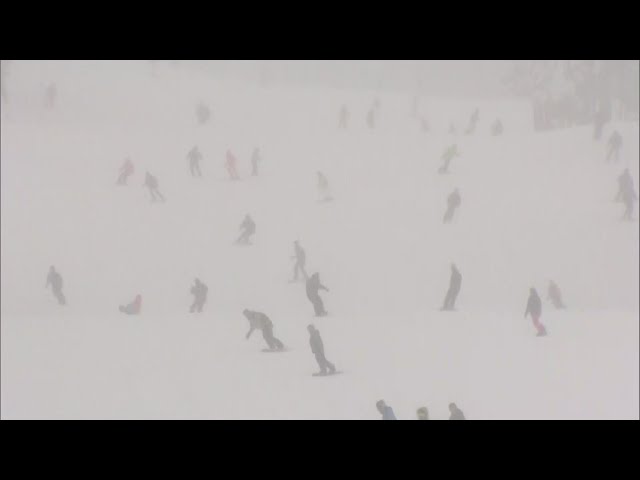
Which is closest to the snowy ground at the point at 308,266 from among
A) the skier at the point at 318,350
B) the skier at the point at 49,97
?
the skier at the point at 318,350

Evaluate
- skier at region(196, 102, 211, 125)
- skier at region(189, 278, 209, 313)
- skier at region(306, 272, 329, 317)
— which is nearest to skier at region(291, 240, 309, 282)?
skier at region(306, 272, 329, 317)

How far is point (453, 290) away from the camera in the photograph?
18875 mm

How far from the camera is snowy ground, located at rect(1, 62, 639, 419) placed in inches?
578

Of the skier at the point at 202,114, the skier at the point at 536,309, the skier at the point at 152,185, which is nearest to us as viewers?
the skier at the point at 536,309

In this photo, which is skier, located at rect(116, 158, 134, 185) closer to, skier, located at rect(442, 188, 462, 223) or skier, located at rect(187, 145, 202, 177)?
skier, located at rect(187, 145, 202, 177)

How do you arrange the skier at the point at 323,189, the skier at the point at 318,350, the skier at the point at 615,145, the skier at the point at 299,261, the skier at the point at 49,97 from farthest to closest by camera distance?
the skier at the point at 49,97 → the skier at the point at 615,145 → the skier at the point at 323,189 → the skier at the point at 299,261 → the skier at the point at 318,350

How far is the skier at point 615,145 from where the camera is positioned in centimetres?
2778

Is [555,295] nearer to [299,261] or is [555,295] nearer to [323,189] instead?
[299,261]

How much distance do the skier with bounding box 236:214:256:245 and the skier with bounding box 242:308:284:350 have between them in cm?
710

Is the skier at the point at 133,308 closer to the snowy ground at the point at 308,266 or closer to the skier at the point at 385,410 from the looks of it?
the snowy ground at the point at 308,266

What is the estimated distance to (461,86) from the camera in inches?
2517

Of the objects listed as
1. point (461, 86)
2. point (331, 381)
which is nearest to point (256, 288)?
point (331, 381)

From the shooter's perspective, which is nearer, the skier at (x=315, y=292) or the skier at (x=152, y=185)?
the skier at (x=315, y=292)

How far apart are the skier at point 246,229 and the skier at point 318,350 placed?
28.9 ft
